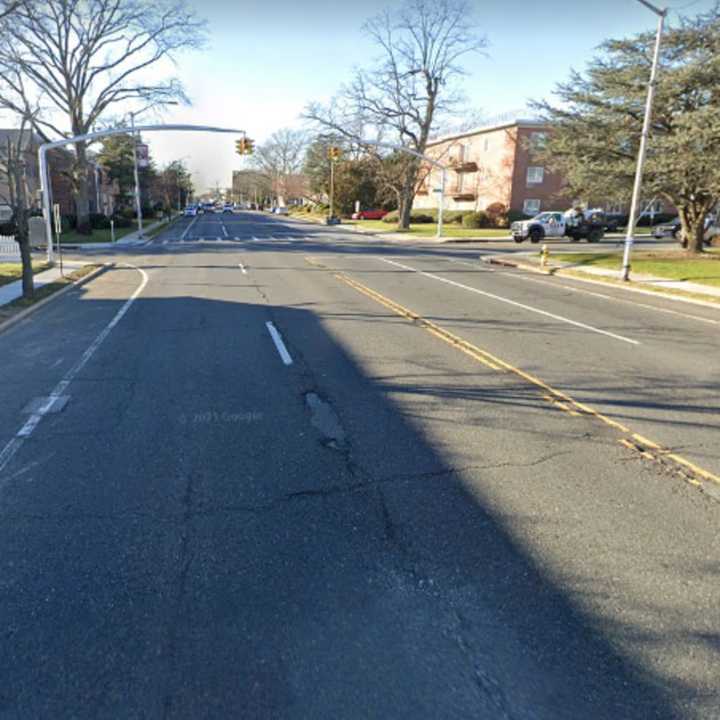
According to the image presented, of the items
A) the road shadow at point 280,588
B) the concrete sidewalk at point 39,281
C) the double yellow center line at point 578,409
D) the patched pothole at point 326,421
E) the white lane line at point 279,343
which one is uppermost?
the double yellow center line at point 578,409

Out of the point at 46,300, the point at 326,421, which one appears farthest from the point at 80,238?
the point at 326,421

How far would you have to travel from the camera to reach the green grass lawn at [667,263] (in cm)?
1872

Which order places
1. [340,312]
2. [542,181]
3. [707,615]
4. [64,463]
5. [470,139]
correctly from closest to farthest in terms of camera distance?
1. [707,615]
2. [64,463]
3. [340,312]
4. [542,181]
5. [470,139]

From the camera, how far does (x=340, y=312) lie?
11.8 m

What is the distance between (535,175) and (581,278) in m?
34.5

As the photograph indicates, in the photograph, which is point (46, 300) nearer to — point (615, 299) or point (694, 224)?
point (615, 299)

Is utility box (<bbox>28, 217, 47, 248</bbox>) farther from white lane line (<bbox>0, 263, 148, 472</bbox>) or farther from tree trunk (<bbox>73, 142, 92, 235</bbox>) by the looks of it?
white lane line (<bbox>0, 263, 148, 472</bbox>)

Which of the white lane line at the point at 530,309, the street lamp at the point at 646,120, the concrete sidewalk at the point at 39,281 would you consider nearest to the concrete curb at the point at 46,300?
the concrete sidewalk at the point at 39,281

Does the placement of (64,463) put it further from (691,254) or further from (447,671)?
(691,254)

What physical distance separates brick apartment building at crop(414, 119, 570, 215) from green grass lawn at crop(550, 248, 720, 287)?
2145 centimetres

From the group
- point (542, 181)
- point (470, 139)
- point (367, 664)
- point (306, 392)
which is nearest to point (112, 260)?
point (306, 392)

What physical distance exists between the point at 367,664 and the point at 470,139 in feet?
197

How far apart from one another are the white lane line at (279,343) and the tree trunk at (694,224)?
2214 cm

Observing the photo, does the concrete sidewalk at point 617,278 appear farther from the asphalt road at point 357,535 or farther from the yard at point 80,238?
the yard at point 80,238
